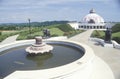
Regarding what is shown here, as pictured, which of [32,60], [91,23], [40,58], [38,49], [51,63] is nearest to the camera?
[51,63]

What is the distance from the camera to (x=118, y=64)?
14.9 meters

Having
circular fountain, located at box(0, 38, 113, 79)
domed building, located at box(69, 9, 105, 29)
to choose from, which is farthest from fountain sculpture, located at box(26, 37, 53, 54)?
domed building, located at box(69, 9, 105, 29)

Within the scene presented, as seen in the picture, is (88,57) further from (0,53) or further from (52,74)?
(0,53)

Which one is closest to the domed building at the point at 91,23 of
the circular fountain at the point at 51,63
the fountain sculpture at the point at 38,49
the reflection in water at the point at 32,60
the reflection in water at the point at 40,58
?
the circular fountain at the point at 51,63

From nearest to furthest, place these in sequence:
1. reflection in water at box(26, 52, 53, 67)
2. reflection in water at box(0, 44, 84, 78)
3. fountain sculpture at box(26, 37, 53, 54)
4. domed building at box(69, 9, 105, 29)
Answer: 1. reflection in water at box(0, 44, 84, 78)
2. reflection in water at box(26, 52, 53, 67)
3. fountain sculpture at box(26, 37, 53, 54)
4. domed building at box(69, 9, 105, 29)

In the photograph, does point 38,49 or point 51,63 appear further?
point 38,49

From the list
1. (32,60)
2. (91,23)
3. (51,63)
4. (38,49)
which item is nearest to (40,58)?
(32,60)

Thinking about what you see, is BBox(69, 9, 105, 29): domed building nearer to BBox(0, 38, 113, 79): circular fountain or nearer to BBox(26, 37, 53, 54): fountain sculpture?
BBox(0, 38, 113, 79): circular fountain

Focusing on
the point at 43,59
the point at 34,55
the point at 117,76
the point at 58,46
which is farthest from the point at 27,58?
the point at 117,76

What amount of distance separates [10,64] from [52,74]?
6.54 metres

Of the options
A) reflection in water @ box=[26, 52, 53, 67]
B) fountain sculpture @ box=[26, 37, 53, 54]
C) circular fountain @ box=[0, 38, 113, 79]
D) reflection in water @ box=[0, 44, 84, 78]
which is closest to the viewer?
circular fountain @ box=[0, 38, 113, 79]

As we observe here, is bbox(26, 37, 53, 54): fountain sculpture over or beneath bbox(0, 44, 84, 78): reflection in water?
over

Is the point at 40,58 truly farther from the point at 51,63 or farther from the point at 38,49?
the point at 51,63

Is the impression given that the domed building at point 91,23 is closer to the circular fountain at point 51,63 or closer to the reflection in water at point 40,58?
the circular fountain at point 51,63
